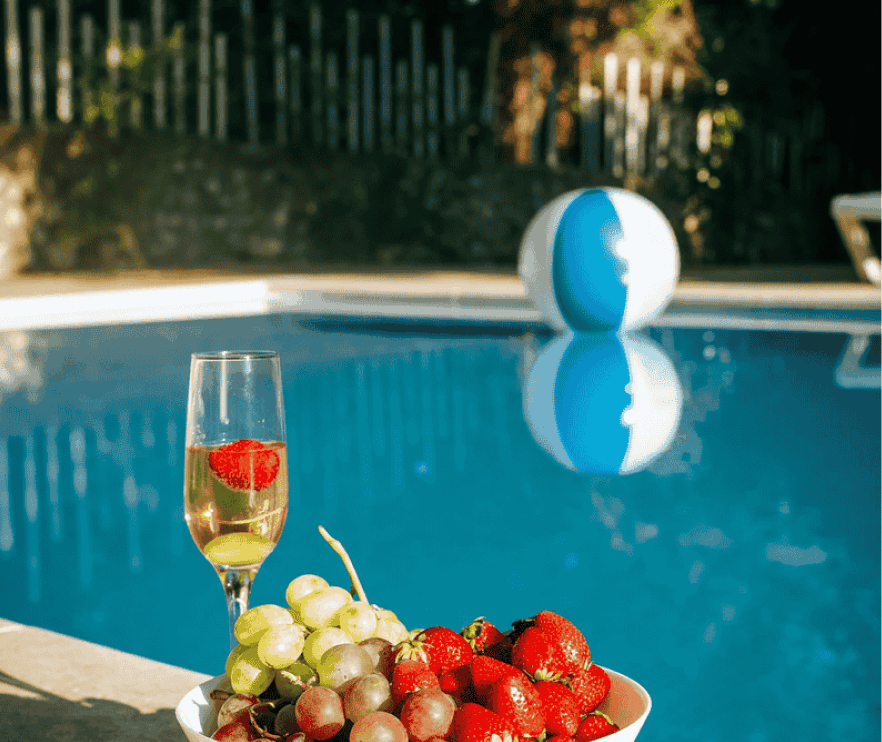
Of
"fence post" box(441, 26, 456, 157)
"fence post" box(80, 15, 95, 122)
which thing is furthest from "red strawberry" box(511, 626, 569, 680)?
"fence post" box(441, 26, 456, 157)

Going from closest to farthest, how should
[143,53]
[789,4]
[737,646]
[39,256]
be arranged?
[737,646] → [39,256] → [143,53] → [789,4]

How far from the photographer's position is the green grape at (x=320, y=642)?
4.09 feet

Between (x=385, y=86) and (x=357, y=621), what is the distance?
14237 millimetres

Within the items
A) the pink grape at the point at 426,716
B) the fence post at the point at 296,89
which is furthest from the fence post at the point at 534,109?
the pink grape at the point at 426,716

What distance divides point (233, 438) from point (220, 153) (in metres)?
12.6

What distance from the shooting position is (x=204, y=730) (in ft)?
3.99

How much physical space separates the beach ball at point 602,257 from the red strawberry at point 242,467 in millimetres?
5379

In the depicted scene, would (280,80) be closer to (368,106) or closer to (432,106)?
(368,106)

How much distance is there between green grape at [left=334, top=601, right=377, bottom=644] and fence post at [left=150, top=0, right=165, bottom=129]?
501 inches

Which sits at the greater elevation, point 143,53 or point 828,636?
point 143,53

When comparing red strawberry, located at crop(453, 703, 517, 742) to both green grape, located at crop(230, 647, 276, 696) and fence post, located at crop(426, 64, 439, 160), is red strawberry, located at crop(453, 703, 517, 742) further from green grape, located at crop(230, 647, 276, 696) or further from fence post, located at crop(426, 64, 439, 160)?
fence post, located at crop(426, 64, 439, 160)

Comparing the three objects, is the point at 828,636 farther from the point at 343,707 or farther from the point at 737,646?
the point at 343,707

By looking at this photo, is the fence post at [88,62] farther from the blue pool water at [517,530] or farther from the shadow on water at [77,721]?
the shadow on water at [77,721]

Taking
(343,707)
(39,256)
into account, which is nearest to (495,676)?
(343,707)
